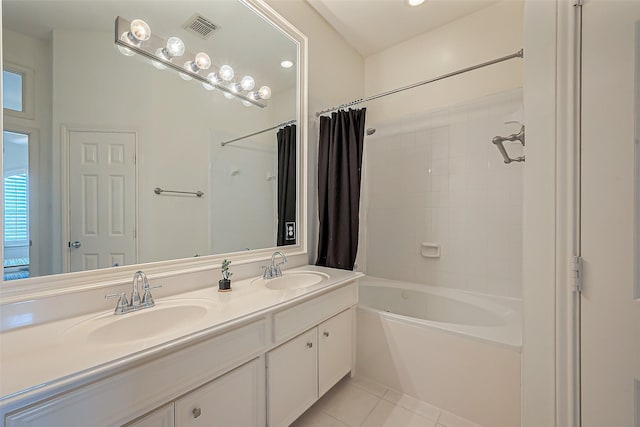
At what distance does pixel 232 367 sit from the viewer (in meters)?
1.05

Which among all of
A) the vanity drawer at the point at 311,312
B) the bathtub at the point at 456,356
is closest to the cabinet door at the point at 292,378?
the vanity drawer at the point at 311,312

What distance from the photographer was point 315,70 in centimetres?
220

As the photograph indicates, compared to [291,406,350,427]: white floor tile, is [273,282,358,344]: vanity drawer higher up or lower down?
higher up

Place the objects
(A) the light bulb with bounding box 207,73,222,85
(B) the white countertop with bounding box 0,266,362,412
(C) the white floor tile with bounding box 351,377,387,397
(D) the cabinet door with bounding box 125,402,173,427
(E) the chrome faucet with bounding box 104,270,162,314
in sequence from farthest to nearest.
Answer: (C) the white floor tile with bounding box 351,377,387,397 → (A) the light bulb with bounding box 207,73,222,85 → (E) the chrome faucet with bounding box 104,270,162,314 → (D) the cabinet door with bounding box 125,402,173,427 → (B) the white countertop with bounding box 0,266,362,412

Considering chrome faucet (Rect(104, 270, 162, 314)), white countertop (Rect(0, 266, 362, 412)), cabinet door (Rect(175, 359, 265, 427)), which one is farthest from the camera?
chrome faucet (Rect(104, 270, 162, 314))

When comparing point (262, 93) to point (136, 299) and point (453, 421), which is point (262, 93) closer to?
point (136, 299)

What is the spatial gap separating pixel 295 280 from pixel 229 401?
0.81 meters

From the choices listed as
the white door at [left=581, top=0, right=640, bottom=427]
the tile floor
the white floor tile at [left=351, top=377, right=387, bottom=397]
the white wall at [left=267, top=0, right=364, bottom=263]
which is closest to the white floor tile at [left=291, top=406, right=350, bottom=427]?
the tile floor

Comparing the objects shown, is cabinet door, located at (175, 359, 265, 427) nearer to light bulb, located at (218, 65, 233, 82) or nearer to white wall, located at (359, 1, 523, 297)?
light bulb, located at (218, 65, 233, 82)

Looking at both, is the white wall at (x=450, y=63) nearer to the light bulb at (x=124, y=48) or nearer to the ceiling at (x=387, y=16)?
the ceiling at (x=387, y=16)

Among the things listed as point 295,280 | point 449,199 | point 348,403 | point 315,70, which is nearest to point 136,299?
point 295,280

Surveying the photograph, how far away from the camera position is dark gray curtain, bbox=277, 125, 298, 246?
2057 mm

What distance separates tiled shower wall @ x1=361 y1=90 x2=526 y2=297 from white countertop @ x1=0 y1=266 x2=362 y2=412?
5.59 ft

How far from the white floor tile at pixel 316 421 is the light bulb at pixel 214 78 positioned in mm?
2054
